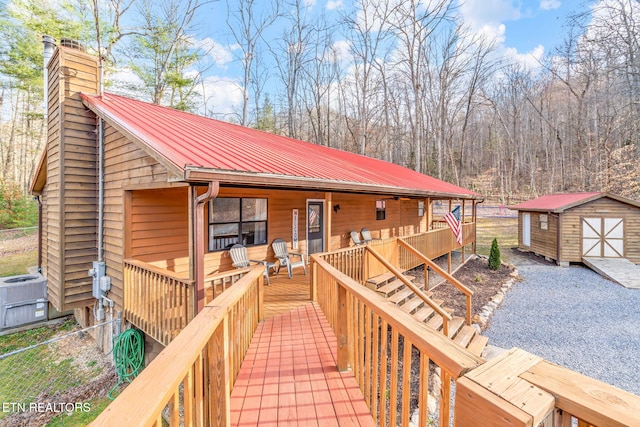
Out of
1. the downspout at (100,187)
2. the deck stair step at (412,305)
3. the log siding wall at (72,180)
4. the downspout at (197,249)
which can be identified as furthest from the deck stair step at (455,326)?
the log siding wall at (72,180)

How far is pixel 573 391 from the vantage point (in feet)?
2.79

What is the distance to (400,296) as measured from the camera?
6.30m

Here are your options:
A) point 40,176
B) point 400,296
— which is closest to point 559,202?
point 400,296

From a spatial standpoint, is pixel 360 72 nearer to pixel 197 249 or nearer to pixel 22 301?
pixel 197 249

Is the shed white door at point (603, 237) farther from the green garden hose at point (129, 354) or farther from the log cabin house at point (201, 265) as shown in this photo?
the green garden hose at point (129, 354)

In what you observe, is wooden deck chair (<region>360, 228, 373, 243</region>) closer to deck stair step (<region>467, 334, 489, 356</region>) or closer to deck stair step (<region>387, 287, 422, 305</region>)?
deck stair step (<region>387, 287, 422, 305</region>)

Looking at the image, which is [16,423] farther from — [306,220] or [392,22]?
[392,22]

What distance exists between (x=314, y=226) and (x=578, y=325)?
7.35 meters

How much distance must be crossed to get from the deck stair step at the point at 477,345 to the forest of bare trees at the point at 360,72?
538 inches

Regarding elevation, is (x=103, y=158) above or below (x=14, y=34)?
below

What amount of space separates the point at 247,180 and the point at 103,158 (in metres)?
3.69

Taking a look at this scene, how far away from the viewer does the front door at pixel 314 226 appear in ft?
28.8

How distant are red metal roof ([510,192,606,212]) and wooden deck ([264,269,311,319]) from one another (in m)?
12.5

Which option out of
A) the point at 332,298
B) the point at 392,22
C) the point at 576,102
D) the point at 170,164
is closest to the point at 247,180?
the point at 170,164
